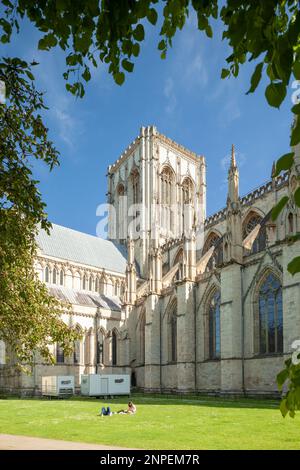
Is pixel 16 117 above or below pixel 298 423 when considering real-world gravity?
above

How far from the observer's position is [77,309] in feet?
163

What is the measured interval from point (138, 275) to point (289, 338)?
34582mm

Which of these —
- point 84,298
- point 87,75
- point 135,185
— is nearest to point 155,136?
point 135,185

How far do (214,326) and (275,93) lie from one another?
112 ft

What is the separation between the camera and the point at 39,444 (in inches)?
524

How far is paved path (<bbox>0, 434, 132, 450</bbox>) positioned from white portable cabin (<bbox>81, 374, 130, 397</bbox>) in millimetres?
24763

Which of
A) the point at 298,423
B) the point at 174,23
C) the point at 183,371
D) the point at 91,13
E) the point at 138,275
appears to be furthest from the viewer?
the point at 138,275

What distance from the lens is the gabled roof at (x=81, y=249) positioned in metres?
55.4

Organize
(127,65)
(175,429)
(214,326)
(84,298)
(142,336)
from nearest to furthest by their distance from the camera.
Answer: (127,65) < (175,429) < (214,326) < (142,336) < (84,298)

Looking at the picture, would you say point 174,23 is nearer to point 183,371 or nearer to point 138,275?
point 183,371

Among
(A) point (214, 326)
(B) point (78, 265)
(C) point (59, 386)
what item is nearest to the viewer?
(A) point (214, 326)

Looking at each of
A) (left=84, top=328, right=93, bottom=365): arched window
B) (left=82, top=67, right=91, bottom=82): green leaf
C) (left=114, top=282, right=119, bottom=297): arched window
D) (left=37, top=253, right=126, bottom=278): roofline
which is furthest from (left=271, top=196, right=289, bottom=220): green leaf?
(left=114, top=282, right=119, bottom=297): arched window

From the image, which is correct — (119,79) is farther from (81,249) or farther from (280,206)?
(81,249)

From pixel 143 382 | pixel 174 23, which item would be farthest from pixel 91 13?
pixel 143 382
